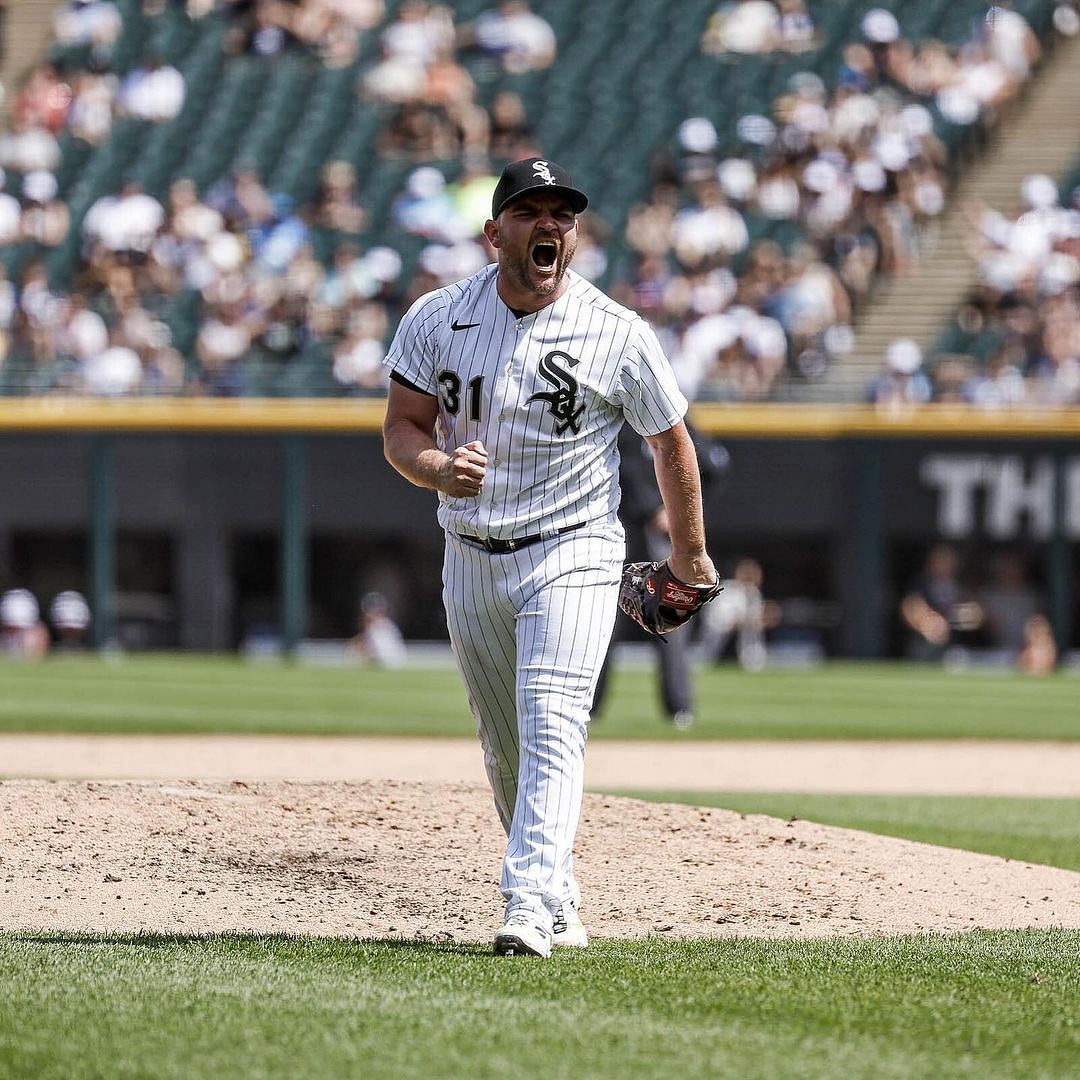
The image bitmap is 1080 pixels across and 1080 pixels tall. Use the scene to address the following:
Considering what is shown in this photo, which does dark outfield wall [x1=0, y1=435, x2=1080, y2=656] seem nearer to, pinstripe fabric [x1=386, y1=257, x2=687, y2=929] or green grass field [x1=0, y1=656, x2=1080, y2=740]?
green grass field [x1=0, y1=656, x2=1080, y2=740]

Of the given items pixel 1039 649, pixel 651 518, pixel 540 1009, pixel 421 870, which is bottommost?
pixel 1039 649

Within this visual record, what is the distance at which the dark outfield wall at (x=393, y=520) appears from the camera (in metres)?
19.0

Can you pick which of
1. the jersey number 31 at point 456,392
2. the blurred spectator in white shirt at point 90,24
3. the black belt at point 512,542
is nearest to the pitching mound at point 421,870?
the black belt at point 512,542

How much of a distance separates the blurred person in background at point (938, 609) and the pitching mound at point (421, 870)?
1269cm

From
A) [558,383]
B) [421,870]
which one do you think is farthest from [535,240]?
[421,870]

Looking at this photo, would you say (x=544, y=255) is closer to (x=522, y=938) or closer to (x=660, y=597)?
(x=660, y=597)

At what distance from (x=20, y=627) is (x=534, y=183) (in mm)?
15206

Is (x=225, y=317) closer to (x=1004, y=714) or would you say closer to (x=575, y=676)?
(x=1004, y=714)

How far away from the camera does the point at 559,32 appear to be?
77.4ft

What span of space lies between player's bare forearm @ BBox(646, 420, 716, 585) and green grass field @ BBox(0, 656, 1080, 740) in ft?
22.6

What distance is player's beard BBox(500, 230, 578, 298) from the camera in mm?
4504

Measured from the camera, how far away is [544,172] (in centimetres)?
445

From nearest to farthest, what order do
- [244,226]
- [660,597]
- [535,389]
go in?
1. [535,389]
2. [660,597]
3. [244,226]

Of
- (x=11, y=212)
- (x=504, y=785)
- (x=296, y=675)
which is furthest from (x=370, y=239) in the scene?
(x=504, y=785)
